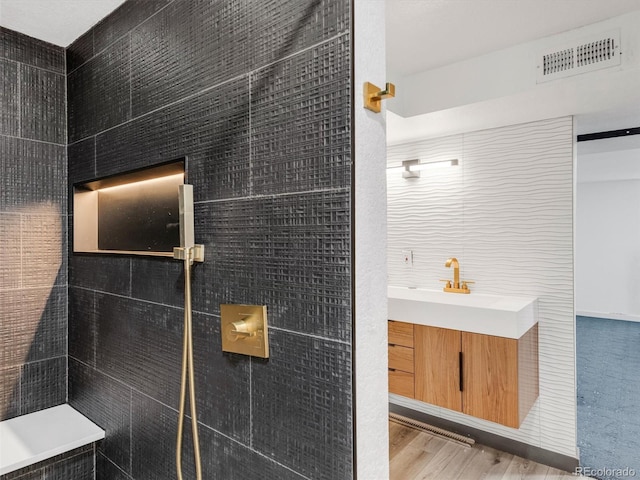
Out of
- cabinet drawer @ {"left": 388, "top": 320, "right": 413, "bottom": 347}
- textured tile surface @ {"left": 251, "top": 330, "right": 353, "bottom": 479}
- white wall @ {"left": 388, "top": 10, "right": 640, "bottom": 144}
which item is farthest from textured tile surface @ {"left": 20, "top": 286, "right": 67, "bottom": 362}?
white wall @ {"left": 388, "top": 10, "right": 640, "bottom": 144}

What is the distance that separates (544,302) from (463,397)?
0.80 metres

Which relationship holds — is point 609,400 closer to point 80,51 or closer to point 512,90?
point 512,90

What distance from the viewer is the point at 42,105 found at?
174 centimetres

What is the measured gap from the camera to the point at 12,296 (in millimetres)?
1653

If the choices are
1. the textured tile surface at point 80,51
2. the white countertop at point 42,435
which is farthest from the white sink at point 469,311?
the textured tile surface at point 80,51

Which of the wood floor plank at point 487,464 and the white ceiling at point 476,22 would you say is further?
the wood floor plank at point 487,464

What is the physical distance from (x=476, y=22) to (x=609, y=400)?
3.17 metres

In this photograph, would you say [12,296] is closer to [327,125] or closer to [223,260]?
[223,260]

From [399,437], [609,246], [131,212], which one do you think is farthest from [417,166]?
[609,246]

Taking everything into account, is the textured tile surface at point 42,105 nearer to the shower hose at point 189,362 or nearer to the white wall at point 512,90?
the shower hose at point 189,362

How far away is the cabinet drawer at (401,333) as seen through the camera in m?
2.65

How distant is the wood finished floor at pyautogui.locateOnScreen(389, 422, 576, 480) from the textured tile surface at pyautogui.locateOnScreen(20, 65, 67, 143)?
256cm

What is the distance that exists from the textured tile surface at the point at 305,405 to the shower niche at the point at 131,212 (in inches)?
22.7

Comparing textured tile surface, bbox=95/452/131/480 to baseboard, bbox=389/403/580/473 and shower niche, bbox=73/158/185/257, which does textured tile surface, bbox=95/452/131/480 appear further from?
baseboard, bbox=389/403/580/473
